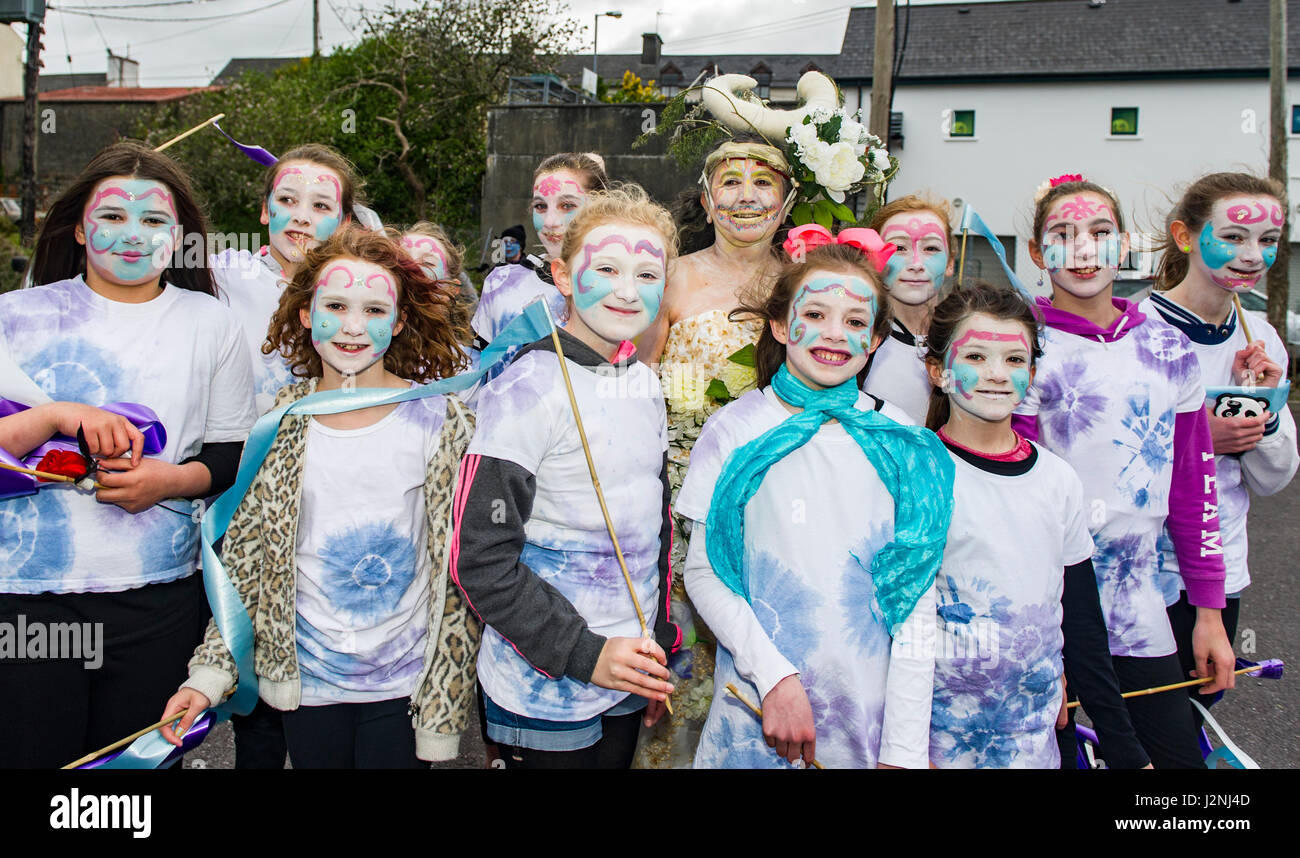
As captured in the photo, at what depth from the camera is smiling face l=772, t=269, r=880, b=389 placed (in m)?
2.33

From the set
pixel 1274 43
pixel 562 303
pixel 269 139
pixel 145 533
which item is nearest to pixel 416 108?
pixel 269 139

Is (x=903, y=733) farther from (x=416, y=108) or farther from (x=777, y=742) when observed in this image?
(x=416, y=108)

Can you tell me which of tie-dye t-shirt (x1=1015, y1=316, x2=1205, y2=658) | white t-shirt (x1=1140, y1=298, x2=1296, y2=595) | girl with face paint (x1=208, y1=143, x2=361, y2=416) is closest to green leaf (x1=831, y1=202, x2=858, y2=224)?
tie-dye t-shirt (x1=1015, y1=316, x2=1205, y2=658)

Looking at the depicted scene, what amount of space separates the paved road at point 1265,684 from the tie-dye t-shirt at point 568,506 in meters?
1.58

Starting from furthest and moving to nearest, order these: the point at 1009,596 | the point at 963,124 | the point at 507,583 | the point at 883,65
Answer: the point at 963,124 → the point at 883,65 → the point at 1009,596 → the point at 507,583

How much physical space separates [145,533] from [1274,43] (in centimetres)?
1554

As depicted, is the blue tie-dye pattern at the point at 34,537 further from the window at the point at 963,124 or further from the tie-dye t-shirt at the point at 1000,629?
the window at the point at 963,124

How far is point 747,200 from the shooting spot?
3.06 metres

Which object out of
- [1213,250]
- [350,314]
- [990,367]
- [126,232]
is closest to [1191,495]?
[1213,250]

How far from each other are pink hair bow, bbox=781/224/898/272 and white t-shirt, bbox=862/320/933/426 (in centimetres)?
48

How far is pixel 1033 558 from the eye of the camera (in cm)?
232

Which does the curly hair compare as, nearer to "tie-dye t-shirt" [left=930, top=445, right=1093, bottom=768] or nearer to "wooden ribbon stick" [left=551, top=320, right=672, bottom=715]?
"wooden ribbon stick" [left=551, top=320, right=672, bottom=715]

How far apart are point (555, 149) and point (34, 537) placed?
13239 millimetres

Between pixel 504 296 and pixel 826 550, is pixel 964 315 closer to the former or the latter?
pixel 826 550
